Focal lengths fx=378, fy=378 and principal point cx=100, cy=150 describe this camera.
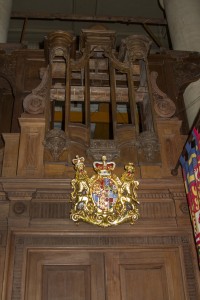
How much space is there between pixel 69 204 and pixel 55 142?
1144 millimetres

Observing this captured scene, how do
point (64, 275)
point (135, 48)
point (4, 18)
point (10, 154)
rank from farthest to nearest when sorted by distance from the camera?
point (4, 18), point (135, 48), point (10, 154), point (64, 275)

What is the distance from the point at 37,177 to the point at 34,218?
2.32ft

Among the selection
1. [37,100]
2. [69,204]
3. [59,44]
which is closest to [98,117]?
[59,44]

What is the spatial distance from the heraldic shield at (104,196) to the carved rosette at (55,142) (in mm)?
520

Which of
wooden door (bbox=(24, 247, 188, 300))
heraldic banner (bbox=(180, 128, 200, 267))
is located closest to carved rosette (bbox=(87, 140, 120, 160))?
heraldic banner (bbox=(180, 128, 200, 267))

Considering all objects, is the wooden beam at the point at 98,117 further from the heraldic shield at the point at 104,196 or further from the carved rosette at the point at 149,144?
the heraldic shield at the point at 104,196

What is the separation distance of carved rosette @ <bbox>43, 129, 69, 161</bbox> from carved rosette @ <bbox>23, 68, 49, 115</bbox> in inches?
31.2

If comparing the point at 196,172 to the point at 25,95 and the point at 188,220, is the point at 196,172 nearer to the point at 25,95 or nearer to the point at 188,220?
the point at 188,220

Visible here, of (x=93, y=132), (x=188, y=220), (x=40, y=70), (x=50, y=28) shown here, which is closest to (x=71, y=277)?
(x=188, y=220)

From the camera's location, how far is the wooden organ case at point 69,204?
19.9ft

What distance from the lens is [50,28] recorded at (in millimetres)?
14375

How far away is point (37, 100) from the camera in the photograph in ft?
24.7

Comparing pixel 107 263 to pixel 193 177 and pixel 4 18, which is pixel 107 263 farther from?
pixel 4 18

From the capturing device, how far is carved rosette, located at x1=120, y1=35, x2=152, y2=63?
827 centimetres
